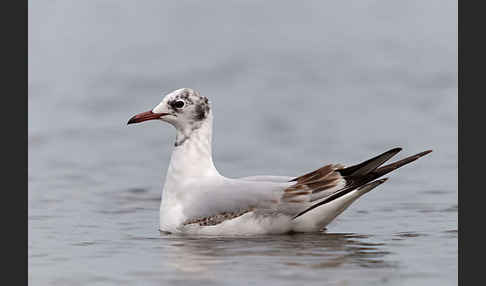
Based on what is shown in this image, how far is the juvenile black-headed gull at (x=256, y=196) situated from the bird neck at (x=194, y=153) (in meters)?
0.04

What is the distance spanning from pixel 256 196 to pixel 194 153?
1.21m

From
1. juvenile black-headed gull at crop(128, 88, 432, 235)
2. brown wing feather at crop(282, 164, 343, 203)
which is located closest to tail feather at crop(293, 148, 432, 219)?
juvenile black-headed gull at crop(128, 88, 432, 235)

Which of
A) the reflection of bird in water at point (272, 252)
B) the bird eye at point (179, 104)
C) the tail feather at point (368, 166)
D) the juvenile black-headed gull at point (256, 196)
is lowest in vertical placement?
the reflection of bird in water at point (272, 252)

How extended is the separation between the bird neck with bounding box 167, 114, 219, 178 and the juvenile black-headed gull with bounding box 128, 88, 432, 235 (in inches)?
1.7

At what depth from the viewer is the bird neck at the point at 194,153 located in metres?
14.7

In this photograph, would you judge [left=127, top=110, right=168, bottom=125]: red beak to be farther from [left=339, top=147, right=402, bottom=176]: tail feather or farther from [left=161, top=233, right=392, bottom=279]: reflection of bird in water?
[left=339, top=147, right=402, bottom=176]: tail feather

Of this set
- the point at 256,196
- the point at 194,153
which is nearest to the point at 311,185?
the point at 256,196

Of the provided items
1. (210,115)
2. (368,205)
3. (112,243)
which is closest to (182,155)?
(210,115)

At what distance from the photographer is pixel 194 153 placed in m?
14.7

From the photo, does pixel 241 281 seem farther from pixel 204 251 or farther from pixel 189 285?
pixel 204 251

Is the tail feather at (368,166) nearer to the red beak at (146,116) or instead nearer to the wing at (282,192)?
the wing at (282,192)

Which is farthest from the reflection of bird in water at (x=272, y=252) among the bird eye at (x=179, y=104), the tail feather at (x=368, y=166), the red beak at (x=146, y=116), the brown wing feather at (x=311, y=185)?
the bird eye at (x=179, y=104)

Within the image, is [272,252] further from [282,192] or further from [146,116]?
[146,116]

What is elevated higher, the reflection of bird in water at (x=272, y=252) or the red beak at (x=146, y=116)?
the red beak at (x=146, y=116)
